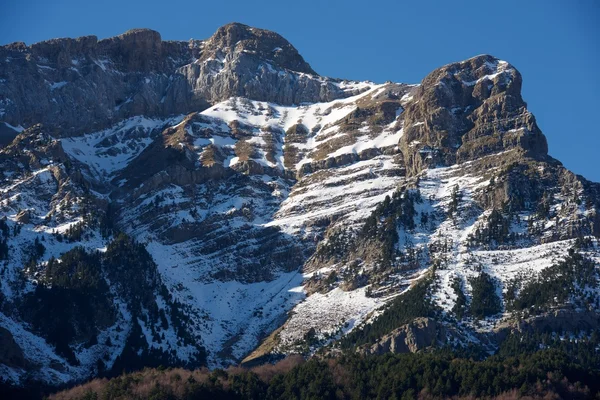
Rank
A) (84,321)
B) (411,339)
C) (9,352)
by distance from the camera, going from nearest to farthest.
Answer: (9,352), (411,339), (84,321)

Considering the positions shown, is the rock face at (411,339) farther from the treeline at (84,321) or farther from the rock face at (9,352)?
the rock face at (9,352)

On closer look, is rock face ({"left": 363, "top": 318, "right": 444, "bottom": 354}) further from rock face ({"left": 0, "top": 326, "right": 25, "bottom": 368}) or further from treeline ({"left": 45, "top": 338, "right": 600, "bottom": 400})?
rock face ({"left": 0, "top": 326, "right": 25, "bottom": 368})

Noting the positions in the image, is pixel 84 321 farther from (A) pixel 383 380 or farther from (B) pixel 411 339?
(A) pixel 383 380

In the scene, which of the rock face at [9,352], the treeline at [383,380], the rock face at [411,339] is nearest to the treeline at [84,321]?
the rock face at [9,352]

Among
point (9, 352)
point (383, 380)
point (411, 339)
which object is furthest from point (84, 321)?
point (383, 380)

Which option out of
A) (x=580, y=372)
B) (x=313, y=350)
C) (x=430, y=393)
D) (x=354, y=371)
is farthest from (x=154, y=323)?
(x=580, y=372)

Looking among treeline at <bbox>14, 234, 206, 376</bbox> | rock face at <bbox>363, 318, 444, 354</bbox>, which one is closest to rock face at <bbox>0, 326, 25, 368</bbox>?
treeline at <bbox>14, 234, 206, 376</bbox>
